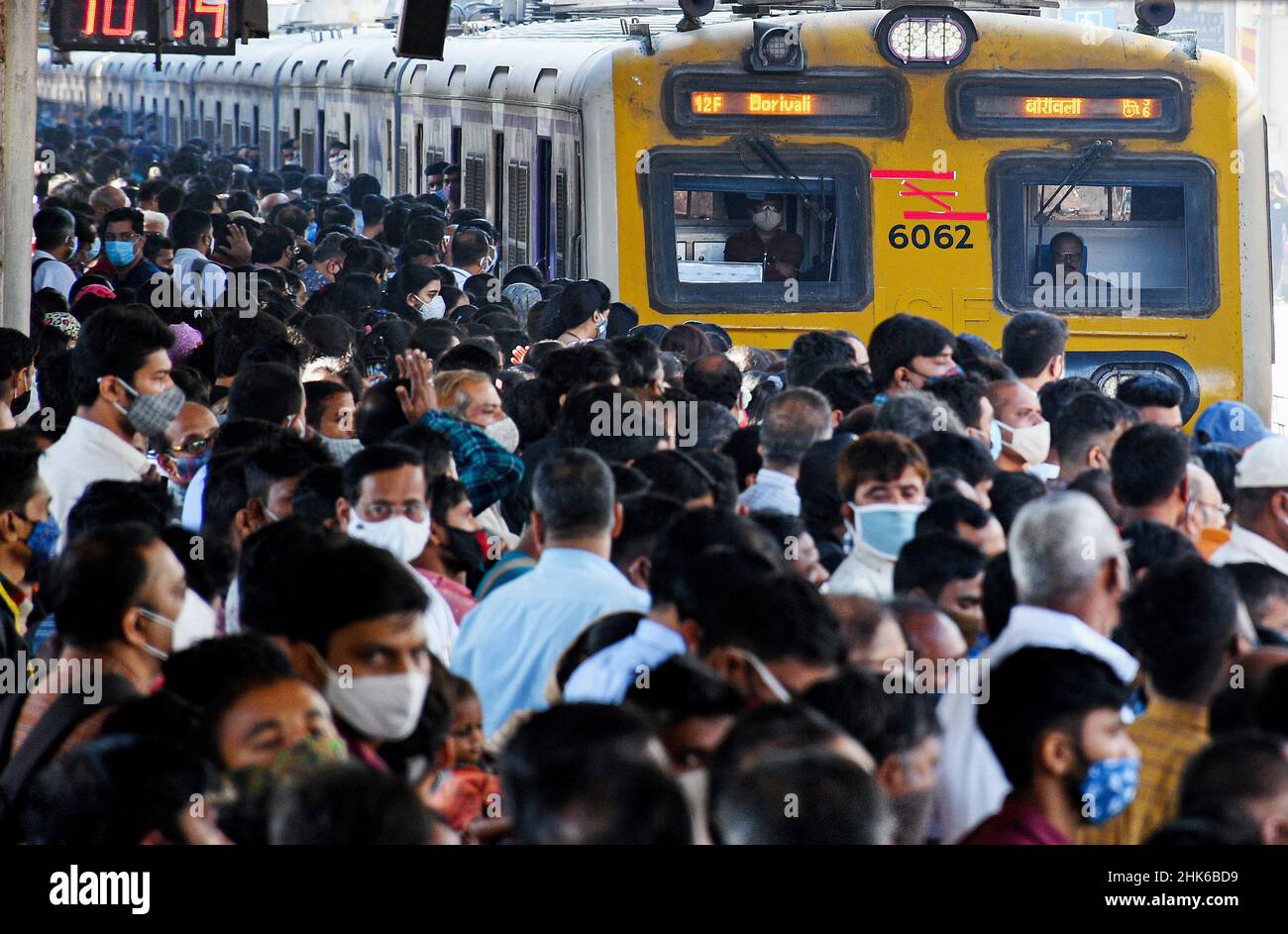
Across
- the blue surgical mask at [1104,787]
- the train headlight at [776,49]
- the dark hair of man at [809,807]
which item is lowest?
the blue surgical mask at [1104,787]

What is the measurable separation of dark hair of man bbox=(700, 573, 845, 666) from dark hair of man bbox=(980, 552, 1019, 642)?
0.88 metres

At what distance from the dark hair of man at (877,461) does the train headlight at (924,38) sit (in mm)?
5197

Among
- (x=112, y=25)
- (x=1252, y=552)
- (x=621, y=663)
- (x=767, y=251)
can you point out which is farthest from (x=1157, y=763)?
(x=112, y=25)

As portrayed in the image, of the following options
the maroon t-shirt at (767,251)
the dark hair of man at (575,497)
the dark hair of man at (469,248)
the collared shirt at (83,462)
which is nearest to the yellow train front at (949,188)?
the maroon t-shirt at (767,251)

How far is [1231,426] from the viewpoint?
7.11m

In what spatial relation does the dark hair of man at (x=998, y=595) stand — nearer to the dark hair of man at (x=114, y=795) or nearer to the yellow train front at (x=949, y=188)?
the dark hair of man at (x=114, y=795)

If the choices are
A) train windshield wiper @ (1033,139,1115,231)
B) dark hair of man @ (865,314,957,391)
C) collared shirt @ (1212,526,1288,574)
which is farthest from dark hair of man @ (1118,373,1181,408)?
train windshield wiper @ (1033,139,1115,231)

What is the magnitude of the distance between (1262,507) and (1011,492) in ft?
2.28

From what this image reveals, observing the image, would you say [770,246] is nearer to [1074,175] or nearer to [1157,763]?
[1074,175]

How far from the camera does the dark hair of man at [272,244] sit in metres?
12.2

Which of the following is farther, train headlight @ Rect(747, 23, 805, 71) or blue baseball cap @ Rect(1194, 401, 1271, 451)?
train headlight @ Rect(747, 23, 805, 71)

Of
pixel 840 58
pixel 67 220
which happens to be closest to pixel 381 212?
pixel 67 220

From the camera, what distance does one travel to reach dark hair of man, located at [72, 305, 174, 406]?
6.01 metres

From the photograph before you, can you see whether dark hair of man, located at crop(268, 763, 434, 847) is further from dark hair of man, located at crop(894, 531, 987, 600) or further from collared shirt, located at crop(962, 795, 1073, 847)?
dark hair of man, located at crop(894, 531, 987, 600)
